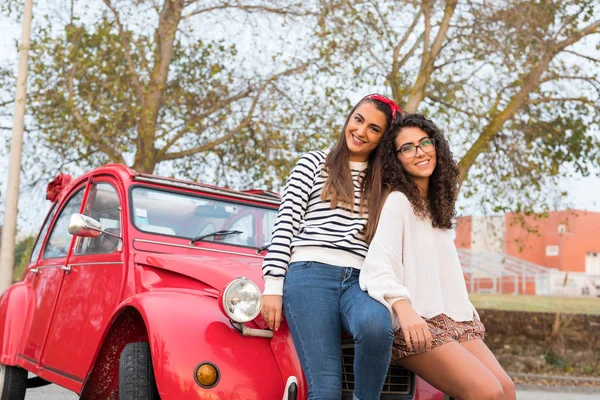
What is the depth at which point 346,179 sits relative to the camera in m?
3.68

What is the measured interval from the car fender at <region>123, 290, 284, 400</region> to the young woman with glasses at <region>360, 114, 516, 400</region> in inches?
22.9

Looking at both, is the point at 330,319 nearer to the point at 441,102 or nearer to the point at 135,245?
the point at 135,245

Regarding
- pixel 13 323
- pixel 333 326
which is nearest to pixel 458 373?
pixel 333 326

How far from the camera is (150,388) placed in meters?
3.70

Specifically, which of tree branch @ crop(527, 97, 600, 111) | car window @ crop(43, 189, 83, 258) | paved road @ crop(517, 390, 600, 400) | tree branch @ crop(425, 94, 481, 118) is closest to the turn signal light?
car window @ crop(43, 189, 83, 258)

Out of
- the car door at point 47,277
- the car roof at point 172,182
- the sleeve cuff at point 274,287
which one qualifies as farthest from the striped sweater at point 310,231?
the car door at point 47,277

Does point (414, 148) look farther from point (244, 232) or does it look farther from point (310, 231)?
point (244, 232)

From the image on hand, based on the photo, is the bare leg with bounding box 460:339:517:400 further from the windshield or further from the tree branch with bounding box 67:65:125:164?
the tree branch with bounding box 67:65:125:164

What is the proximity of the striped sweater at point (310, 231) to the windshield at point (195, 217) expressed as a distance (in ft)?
4.07

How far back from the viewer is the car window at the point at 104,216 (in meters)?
4.79

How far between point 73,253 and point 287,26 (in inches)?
370

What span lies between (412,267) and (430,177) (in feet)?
1.66

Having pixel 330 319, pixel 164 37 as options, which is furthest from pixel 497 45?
→ pixel 330 319

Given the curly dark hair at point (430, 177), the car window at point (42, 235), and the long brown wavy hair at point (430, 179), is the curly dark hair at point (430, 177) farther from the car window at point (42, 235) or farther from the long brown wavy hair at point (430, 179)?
the car window at point (42, 235)
